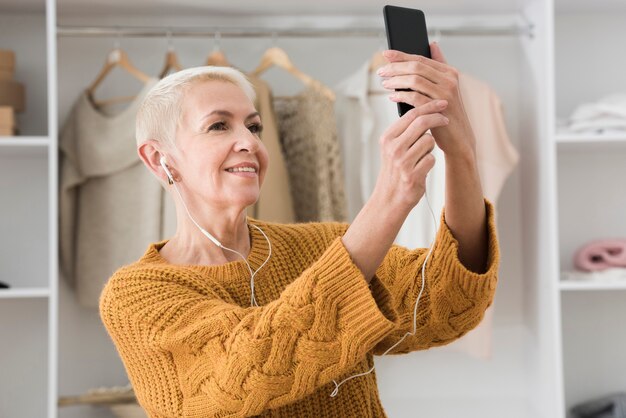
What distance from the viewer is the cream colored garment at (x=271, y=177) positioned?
2.32 m

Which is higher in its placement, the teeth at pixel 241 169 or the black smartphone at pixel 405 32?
the black smartphone at pixel 405 32

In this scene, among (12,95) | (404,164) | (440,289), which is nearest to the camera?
(404,164)

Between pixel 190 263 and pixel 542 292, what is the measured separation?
58.8 inches

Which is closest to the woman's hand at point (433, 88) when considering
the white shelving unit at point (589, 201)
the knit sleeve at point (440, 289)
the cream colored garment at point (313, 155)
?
the knit sleeve at point (440, 289)

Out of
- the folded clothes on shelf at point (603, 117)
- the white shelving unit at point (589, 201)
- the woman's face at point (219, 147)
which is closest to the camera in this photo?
the woman's face at point (219, 147)

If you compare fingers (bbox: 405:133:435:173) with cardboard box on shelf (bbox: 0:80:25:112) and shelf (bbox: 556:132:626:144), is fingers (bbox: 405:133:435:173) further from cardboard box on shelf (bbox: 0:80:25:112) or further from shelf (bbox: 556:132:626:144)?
cardboard box on shelf (bbox: 0:80:25:112)

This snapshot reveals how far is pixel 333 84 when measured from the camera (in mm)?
Answer: 2688

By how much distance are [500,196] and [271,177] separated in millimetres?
838

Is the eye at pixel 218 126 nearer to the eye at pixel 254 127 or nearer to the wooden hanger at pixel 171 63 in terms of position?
the eye at pixel 254 127

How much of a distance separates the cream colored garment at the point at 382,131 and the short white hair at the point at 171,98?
3.93ft

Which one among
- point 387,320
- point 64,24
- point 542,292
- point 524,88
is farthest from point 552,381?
point 64,24

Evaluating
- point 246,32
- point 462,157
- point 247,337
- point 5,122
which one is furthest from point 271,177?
point 247,337

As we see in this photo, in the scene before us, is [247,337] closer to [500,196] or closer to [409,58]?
[409,58]

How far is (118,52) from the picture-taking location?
2.47m
